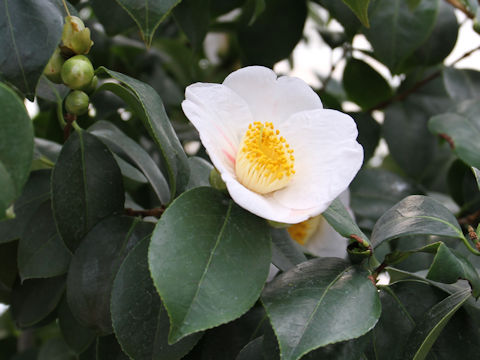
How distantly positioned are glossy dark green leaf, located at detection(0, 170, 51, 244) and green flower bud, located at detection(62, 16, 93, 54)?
0.67 feet

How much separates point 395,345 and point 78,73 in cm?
41

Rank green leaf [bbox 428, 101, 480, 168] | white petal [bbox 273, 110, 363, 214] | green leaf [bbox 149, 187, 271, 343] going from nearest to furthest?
1. green leaf [bbox 149, 187, 271, 343]
2. white petal [bbox 273, 110, 363, 214]
3. green leaf [bbox 428, 101, 480, 168]

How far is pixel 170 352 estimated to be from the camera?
58 centimetres

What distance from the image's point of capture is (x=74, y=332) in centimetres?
79

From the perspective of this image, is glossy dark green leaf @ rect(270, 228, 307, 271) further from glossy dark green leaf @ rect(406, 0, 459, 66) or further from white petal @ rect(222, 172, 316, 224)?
glossy dark green leaf @ rect(406, 0, 459, 66)

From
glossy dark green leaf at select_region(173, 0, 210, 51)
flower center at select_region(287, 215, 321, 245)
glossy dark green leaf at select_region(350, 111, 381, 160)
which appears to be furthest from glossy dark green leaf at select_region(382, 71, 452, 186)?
glossy dark green leaf at select_region(173, 0, 210, 51)

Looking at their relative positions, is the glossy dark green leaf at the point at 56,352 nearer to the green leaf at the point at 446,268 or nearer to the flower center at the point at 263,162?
the flower center at the point at 263,162

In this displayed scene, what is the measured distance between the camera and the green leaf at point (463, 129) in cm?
82

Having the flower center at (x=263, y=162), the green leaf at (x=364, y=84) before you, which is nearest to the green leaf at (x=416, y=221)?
the flower center at (x=263, y=162)

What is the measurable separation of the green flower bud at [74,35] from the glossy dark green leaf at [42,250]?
20 cm

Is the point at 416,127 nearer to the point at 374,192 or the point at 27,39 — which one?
→ the point at 374,192

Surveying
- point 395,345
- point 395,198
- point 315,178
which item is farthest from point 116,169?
point 395,198

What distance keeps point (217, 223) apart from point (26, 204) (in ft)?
1.02

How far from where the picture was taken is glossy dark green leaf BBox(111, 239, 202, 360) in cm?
57
